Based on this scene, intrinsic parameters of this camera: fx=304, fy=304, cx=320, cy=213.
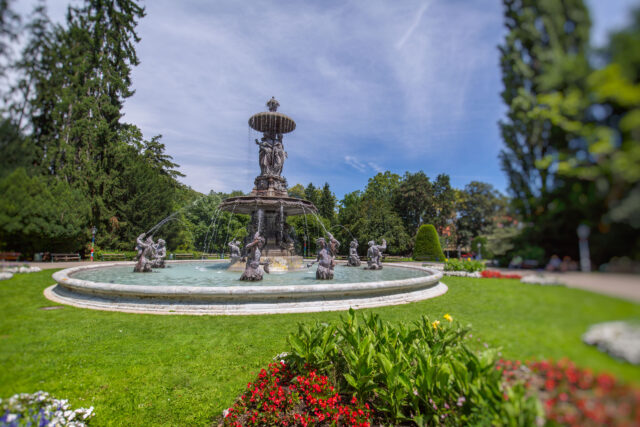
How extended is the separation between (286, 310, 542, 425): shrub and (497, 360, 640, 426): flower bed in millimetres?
121

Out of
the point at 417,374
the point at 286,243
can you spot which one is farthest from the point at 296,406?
the point at 286,243

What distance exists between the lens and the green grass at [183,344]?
5.64 feet

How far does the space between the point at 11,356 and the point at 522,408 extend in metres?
3.65

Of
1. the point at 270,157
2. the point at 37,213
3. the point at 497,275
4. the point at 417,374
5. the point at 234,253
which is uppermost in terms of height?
the point at 270,157

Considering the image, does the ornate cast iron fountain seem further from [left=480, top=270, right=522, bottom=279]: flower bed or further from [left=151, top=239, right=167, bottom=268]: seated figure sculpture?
[left=480, top=270, right=522, bottom=279]: flower bed

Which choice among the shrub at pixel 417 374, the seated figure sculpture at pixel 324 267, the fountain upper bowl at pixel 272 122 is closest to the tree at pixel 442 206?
the fountain upper bowl at pixel 272 122

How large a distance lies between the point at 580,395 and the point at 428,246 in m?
33.2

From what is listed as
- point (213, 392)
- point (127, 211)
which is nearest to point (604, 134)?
point (213, 392)

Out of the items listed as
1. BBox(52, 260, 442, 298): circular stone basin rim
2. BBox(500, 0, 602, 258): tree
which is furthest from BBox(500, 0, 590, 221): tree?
BBox(52, 260, 442, 298): circular stone basin rim

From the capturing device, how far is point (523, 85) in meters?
2.22

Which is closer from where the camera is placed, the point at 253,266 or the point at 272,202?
the point at 253,266

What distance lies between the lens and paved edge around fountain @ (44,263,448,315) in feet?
26.7

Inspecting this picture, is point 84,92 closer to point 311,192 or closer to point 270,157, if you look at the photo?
point 270,157

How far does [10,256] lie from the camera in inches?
104
